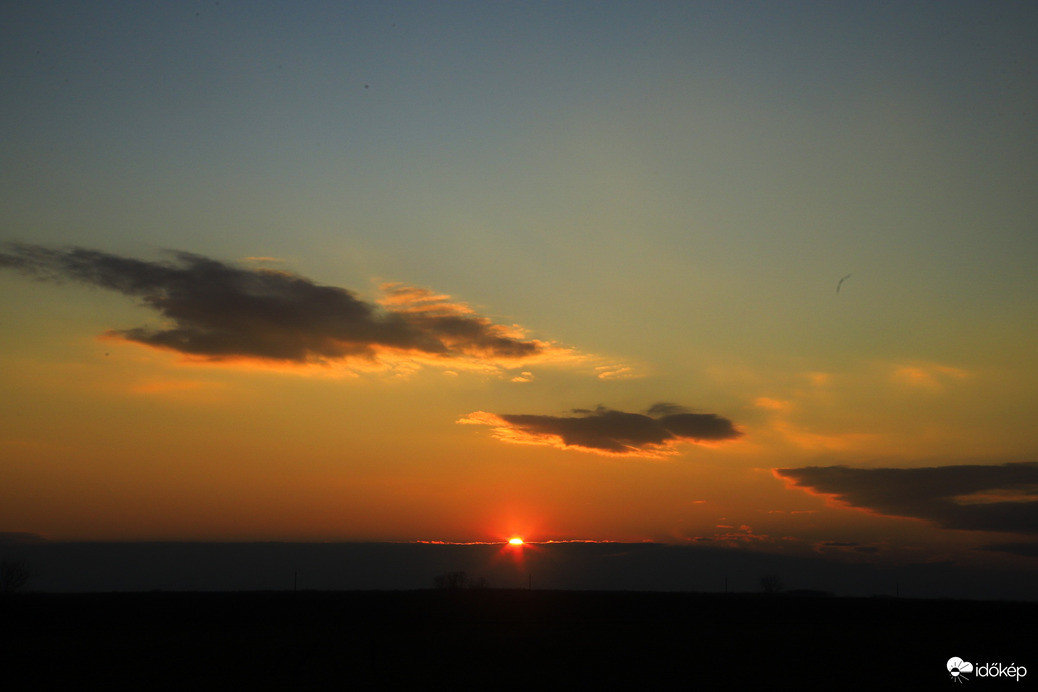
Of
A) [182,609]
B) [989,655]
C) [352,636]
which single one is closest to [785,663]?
[989,655]

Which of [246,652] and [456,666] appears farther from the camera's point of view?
[246,652]

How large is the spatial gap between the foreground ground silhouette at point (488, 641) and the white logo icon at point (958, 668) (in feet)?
2.11

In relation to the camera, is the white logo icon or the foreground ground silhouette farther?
the white logo icon

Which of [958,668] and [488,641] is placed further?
[488,641]

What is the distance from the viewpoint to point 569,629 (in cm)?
6156

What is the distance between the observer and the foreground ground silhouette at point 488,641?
43.9 m

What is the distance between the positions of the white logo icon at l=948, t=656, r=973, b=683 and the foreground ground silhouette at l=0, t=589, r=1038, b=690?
2.11 ft

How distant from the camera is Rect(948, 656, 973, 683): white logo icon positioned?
44369 mm

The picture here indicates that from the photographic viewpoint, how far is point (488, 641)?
55.4 meters

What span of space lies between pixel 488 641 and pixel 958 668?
29436 millimetres

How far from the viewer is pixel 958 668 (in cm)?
4694

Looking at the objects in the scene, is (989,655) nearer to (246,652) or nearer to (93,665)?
(246,652)

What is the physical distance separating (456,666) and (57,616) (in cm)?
4047

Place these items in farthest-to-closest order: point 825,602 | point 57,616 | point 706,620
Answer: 1. point 825,602
2. point 706,620
3. point 57,616
